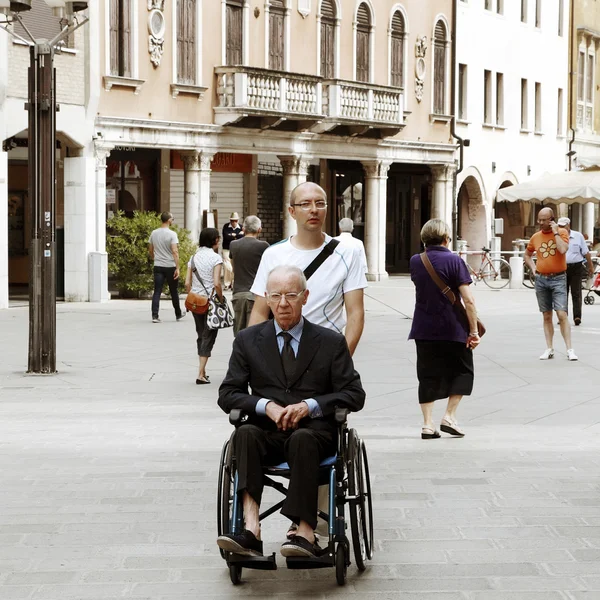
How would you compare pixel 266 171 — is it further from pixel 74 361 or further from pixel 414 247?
pixel 74 361

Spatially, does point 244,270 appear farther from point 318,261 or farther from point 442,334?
point 318,261

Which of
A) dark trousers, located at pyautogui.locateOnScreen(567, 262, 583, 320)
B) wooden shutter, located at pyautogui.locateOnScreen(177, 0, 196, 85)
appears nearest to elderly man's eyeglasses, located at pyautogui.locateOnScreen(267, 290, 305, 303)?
dark trousers, located at pyautogui.locateOnScreen(567, 262, 583, 320)

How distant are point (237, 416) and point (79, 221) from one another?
2290 centimetres

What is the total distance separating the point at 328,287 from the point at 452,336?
11.6ft

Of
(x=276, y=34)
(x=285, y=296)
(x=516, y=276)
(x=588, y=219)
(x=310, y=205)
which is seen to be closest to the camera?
(x=285, y=296)

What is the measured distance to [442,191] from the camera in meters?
41.3

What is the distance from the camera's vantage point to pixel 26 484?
8.61 m

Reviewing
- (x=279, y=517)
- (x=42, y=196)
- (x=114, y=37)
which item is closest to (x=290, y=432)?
(x=279, y=517)

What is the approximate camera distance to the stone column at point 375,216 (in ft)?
125

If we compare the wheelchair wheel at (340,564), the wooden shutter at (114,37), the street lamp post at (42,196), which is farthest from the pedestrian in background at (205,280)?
the wooden shutter at (114,37)

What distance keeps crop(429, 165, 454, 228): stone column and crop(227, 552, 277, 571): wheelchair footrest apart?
116 feet

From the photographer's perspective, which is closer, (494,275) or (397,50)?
(494,275)

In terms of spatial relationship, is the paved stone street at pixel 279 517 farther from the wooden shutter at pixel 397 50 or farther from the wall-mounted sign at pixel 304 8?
the wooden shutter at pixel 397 50

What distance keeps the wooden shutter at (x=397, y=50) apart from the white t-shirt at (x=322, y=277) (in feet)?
106
